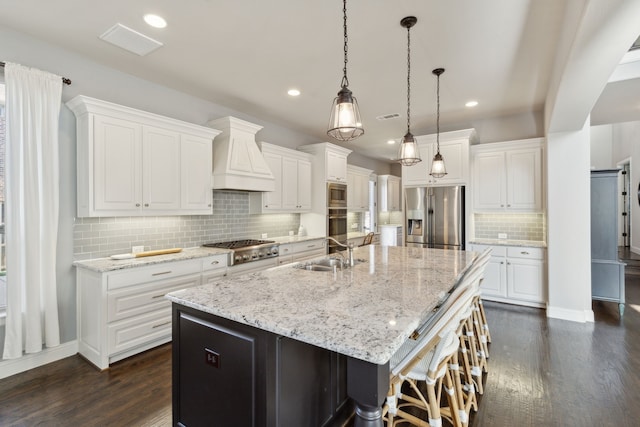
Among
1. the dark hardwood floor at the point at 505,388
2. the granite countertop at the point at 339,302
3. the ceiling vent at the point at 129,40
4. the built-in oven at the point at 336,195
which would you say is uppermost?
the ceiling vent at the point at 129,40

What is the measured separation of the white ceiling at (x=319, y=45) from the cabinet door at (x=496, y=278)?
→ 220 centimetres

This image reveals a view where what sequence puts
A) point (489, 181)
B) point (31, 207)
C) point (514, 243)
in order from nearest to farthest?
point (31, 207) < point (514, 243) < point (489, 181)

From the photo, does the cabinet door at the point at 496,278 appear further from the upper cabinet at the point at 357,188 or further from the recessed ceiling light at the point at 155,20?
the recessed ceiling light at the point at 155,20

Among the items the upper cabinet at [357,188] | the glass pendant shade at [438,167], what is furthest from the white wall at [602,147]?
the glass pendant shade at [438,167]

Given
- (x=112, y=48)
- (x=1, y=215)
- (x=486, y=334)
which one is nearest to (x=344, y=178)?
(x=486, y=334)

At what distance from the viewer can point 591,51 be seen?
75.4 inches

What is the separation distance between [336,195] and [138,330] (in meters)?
3.62

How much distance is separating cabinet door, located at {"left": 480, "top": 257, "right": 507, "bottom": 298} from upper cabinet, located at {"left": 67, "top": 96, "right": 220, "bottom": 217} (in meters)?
3.97

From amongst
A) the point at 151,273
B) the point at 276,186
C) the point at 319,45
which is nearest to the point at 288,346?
the point at 151,273

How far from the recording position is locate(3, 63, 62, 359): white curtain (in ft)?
8.08

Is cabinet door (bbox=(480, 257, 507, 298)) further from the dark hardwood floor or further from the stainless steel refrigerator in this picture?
the dark hardwood floor

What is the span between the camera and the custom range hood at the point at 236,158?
383 cm

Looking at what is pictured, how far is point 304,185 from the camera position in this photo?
5215 mm

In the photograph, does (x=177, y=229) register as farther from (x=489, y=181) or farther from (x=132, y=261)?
(x=489, y=181)
